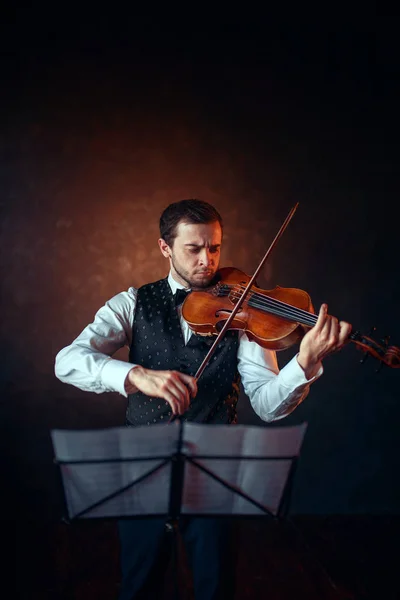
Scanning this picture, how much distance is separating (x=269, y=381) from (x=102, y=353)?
556 millimetres

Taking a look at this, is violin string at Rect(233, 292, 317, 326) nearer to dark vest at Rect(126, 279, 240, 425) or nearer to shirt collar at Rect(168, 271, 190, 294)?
dark vest at Rect(126, 279, 240, 425)

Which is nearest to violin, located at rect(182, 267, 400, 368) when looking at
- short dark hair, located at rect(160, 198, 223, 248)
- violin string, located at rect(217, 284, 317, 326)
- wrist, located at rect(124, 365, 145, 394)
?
violin string, located at rect(217, 284, 317, 326)

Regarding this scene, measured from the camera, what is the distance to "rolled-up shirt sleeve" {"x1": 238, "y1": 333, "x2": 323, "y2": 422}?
68.2 inches

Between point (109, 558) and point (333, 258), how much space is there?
6.27 feet

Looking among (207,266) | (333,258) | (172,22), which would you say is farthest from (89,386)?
(172,22)

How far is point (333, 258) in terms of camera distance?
10.2ft

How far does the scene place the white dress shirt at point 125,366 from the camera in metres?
1.70

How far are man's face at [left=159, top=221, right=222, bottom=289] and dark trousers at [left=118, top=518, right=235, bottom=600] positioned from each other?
79 cm

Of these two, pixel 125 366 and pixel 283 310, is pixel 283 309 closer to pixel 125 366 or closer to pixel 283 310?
pixel 283 310

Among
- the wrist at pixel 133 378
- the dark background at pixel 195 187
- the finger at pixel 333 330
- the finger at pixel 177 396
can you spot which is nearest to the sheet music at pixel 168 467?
the finger at pixel 177 396

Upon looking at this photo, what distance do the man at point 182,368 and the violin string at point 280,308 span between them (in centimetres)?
14

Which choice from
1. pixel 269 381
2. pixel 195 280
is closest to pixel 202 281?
pixel 195 280

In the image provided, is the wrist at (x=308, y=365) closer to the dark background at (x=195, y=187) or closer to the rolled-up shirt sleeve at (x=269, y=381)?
the rolled-up shirt sleeve at (x=269, y=381)

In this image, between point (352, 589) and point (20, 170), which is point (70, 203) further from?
point (352, 589)
